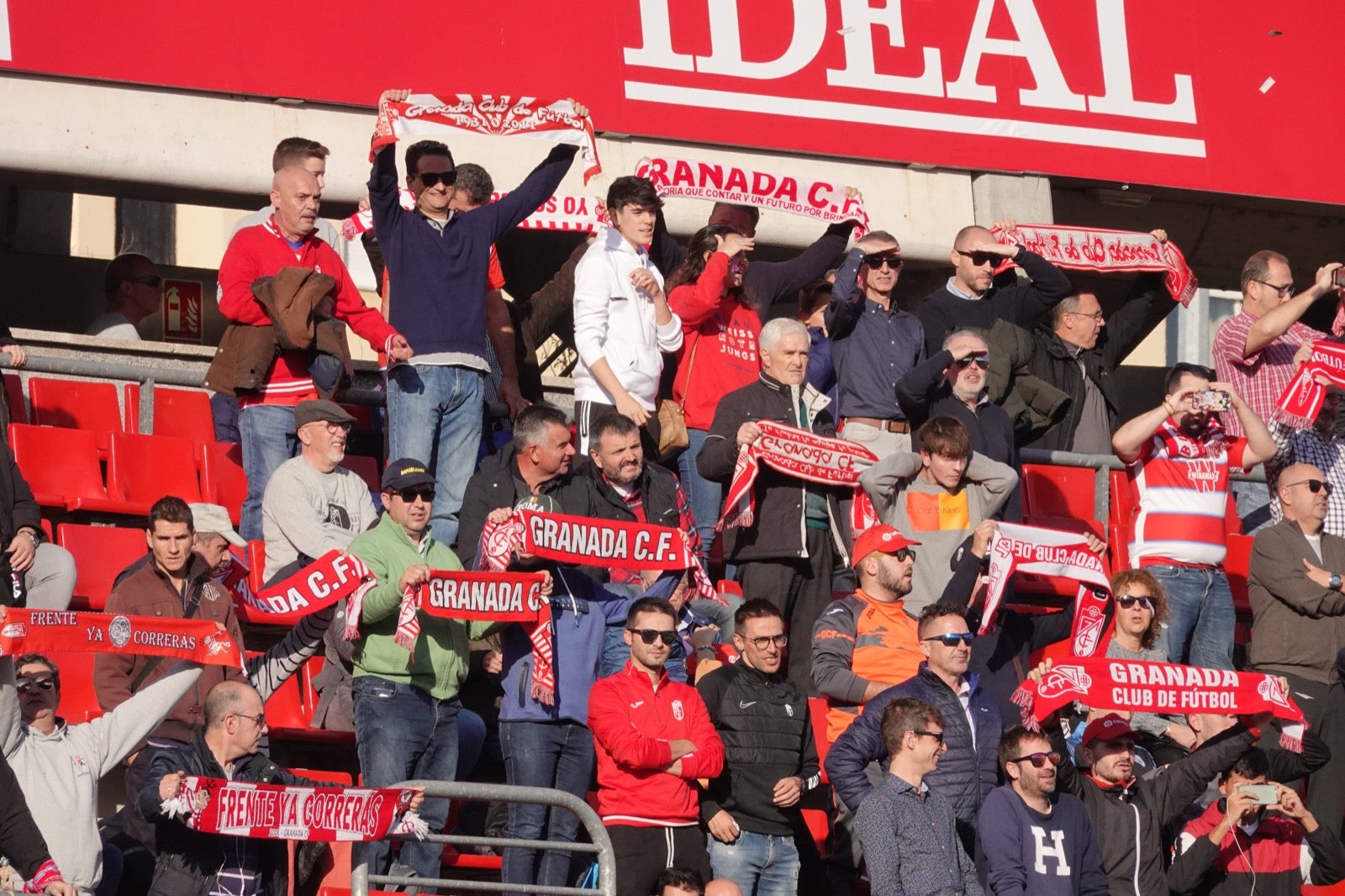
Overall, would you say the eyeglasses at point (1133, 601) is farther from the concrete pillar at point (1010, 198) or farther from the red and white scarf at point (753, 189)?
the concrete pillar at point (1010, 198)

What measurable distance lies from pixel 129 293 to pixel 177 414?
3.19 feet

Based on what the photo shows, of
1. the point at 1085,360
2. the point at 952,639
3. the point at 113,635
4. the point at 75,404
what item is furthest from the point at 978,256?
the point at 113,635

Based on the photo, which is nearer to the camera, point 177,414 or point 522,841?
point 522,841

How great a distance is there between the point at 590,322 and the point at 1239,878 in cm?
426

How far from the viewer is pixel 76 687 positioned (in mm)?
10273

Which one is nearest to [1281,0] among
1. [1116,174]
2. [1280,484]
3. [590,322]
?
[1116,174]

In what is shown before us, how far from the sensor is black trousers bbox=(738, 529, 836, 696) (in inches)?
419

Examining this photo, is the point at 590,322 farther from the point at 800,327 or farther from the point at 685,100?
the point at 685,100

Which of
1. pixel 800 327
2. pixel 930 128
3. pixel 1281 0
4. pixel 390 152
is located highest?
pixel 1281 0

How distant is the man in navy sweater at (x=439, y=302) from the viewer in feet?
34.9

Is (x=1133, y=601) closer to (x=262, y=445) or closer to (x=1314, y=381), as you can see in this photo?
(x=1314, y=381)

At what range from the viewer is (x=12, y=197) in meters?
18.0

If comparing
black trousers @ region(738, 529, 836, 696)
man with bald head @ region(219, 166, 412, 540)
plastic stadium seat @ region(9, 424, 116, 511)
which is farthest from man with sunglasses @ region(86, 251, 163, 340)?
black trousers @ region(738, 529, 836, 696)

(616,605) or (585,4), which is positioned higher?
(585,4)
